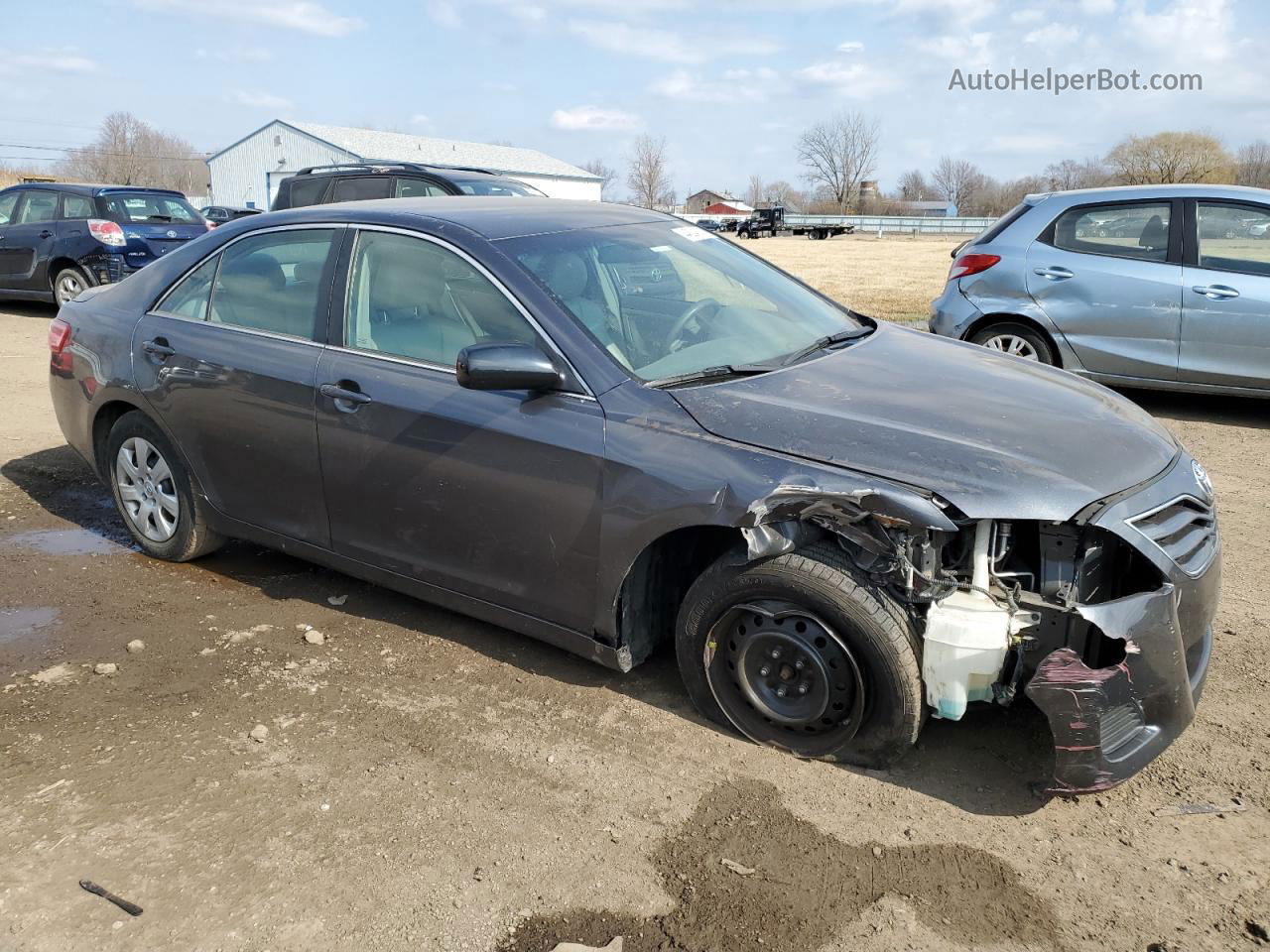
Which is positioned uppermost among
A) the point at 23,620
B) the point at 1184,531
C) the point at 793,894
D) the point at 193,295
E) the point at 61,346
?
the point at 193,295

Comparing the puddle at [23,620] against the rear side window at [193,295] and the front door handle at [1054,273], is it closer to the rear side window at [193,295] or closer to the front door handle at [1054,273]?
the rear side window at [193,295]

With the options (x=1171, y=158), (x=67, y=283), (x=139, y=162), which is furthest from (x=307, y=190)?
(x=139, y=162)

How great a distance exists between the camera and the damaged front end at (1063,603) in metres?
2.76

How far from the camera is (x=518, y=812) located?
2982mm

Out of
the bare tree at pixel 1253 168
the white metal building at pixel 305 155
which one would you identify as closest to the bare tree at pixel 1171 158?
the bare tree at pixel 1253 168

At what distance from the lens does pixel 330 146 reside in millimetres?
61812

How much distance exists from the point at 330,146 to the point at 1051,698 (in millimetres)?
65751

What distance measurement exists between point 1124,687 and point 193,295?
408cm

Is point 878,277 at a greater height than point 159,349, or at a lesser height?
lesser

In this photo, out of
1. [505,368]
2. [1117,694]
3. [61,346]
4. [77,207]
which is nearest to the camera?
[1117,694]

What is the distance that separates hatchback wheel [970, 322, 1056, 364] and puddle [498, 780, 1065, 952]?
584 centimetres

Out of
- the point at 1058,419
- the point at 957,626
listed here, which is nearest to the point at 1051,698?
the point at 957,626

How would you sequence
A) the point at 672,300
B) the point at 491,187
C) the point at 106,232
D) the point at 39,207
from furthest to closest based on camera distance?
the point at 39,207, the point at 106,232, the point at 491,187, the point at 672,300

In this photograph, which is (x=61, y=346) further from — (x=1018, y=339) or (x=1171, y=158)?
(x=1171, y=158)
